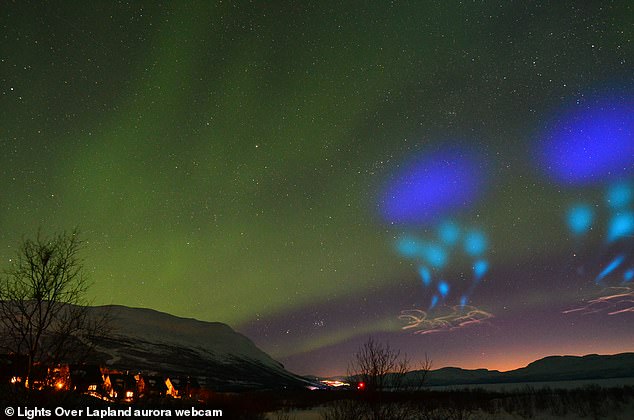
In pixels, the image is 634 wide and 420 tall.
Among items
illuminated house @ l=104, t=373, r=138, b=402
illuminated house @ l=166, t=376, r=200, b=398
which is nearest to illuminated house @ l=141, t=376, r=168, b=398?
illuminated house @ l=166, t=376, r=200, b=398

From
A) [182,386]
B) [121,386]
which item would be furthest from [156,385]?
[121,386]

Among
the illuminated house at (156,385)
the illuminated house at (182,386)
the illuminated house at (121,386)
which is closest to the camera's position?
the illuminated house at (121,386)

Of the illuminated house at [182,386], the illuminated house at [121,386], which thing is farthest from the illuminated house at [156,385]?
the illuminated house at [121,386]

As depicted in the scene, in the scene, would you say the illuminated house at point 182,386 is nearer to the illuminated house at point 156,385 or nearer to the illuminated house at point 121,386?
the illuminated house at point 156,385

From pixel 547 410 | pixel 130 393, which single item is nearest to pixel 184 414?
pixel 547 410

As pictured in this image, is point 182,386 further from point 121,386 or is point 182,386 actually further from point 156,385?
point 121,386

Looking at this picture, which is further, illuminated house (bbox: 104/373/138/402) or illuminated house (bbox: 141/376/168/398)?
illuminated house (bbox: 141/376/168/398)

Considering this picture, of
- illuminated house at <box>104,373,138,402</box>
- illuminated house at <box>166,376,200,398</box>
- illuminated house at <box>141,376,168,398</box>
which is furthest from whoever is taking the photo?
illuminated house at <box>166,376,200,398</box>

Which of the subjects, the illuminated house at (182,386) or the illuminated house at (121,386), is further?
the illuminated house at (182,386)

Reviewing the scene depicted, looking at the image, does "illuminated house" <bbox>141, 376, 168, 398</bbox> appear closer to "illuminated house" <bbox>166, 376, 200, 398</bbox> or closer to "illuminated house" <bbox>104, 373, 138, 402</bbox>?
"illuminated house" <bbox>166, 376, 200, 398</bbox>

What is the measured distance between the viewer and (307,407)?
167ft

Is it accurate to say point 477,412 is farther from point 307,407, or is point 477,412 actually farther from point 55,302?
point 55,302

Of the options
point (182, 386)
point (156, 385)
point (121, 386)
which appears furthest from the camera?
point (182, 386)

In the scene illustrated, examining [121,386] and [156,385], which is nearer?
[121,386]
